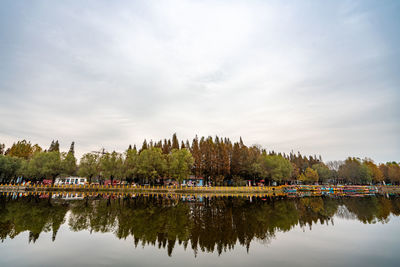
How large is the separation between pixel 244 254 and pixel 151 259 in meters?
4.84

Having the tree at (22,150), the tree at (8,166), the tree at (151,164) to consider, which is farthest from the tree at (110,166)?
the tree at (22,150)

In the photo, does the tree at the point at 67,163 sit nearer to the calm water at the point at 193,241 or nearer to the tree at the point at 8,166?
the tree at the point at 8,166

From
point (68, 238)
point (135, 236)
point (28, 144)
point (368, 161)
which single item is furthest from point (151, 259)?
point (368, 161)

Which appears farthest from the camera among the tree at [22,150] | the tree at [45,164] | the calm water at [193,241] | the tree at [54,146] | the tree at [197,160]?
the tree at [54,146]

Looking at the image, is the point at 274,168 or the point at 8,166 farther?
the point at 274,168

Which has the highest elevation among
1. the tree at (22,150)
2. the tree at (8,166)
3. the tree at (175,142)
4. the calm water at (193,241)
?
the tree at (175,142)

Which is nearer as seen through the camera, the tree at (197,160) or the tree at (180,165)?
the tree at (180,165)

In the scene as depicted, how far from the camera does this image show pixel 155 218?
63.6ft

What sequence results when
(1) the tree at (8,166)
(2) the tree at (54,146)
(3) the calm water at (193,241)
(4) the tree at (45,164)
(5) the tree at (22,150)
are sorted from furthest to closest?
(2) the tree at (54,146), (5) the tree at (22,150), (1) the tree at (8,166), (4) the tree at (45,164), (3) the calm water at (193,241)

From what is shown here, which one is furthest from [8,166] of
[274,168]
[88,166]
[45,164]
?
[274,168]

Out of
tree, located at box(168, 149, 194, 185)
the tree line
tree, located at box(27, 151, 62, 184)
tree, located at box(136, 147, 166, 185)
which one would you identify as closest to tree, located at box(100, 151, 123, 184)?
the tree line

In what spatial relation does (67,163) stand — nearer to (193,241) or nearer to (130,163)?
(130,163)

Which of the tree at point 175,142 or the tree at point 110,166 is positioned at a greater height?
the tree at point 175,142

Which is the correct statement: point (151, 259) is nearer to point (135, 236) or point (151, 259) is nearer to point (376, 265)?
point (135, 236)
